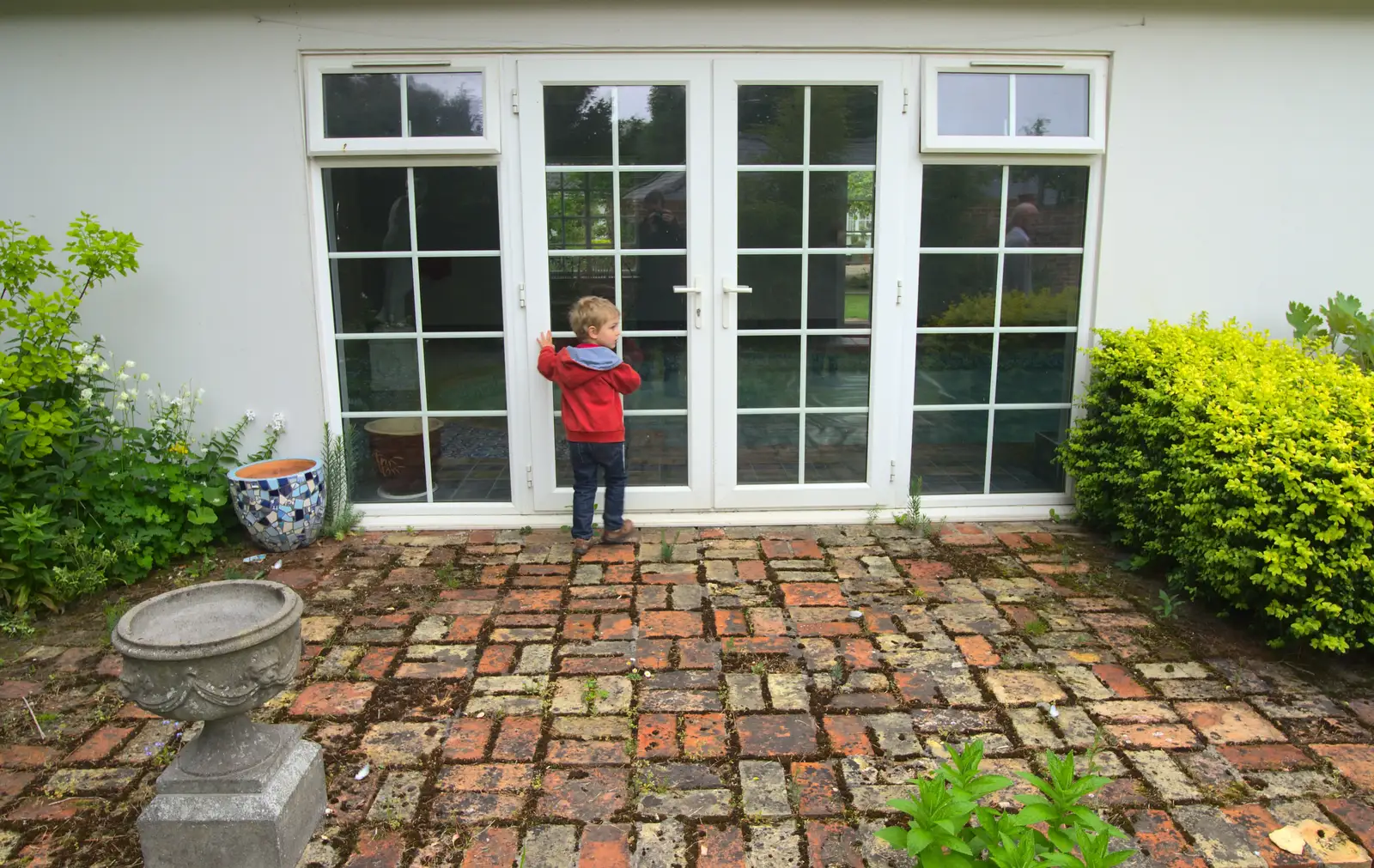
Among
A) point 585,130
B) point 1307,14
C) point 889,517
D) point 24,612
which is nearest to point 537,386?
point 585,130

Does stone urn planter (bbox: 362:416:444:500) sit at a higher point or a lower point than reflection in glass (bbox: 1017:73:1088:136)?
lower

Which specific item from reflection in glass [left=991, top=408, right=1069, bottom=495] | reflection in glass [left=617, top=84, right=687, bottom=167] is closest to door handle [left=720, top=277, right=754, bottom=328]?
reflection in glass [left=617, top=84, right=687, bottom=167]

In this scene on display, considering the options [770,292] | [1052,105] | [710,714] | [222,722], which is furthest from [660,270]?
[222,722]

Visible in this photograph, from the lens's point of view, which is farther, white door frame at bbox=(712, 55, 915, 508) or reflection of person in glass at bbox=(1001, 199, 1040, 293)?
reflection of person in glass at bbox=(1001, 199, 1040, 293)

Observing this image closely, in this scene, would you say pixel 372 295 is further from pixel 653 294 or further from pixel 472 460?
pixel 653 294

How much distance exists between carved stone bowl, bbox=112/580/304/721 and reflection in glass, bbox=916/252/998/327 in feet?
11.0

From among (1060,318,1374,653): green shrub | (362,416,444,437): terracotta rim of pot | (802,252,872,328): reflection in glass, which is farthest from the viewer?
(362,416,444,437): terracotta rim of pot

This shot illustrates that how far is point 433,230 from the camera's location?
14.2 ft

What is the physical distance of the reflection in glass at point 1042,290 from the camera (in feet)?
14.8

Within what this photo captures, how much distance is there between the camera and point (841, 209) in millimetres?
4398

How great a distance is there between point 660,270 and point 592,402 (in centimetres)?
77

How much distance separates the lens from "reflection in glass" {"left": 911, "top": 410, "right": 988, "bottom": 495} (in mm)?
4668

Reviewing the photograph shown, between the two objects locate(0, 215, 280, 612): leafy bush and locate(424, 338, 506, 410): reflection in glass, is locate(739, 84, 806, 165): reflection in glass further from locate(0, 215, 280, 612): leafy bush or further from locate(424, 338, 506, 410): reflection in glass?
locate(0, 215, 280, 612): leafy bush

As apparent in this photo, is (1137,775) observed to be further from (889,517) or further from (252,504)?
(252,504)
